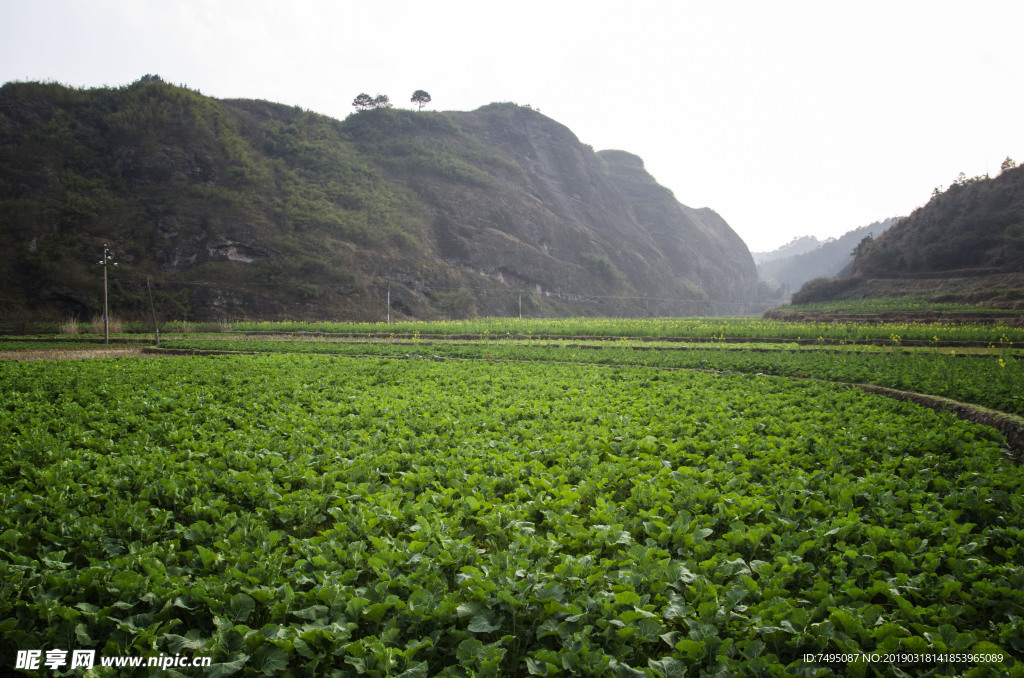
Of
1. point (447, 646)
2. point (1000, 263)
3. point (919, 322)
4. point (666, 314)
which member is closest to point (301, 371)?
point (447, 646)

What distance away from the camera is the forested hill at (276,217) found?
1948 inches

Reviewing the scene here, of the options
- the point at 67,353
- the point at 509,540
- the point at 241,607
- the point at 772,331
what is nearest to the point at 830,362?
the point at 509,540

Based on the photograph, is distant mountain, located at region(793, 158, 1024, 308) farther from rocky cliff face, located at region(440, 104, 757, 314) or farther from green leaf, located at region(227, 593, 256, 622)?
green leaf, located at region(227, 593, 256, 622)

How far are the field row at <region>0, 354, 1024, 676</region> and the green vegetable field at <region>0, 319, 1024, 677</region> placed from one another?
30mm

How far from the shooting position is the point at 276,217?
64.2 metres

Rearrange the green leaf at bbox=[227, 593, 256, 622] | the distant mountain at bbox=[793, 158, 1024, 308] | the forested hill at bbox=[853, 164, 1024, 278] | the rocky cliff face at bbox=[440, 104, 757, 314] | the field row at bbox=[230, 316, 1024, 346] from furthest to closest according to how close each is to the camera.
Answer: the rocky cliff face at bbox=[440, 104, 757, 314]
the forested hill at bbox=[853, 164, 1024, 278]
the distant mountain at bbox=[793, 158, 1024, 308]
the field row at bbox=[230, 316, 1024, 346]
the green leaf at bbox=[227, 593, 256, 622]

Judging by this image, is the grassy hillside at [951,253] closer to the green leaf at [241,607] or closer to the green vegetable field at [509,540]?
the green vegetable field at [509,540]

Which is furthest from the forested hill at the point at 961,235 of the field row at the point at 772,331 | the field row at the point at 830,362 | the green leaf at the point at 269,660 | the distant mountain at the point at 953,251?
the green leaf at the point at 269,660

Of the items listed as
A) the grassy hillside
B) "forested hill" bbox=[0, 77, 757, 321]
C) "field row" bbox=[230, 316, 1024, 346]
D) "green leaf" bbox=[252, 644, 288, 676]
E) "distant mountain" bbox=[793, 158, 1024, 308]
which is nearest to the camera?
"green leaf" bbox=[252, 644, 288, 676]

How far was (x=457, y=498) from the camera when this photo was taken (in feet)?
19.1

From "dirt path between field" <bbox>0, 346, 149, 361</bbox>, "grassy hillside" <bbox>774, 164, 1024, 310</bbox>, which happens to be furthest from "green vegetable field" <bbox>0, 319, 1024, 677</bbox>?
"grassy hillside" <bbox>774, 164, 1024, 310</bbox>

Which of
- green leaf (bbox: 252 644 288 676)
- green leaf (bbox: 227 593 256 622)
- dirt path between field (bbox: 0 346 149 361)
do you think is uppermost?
dirt path between field (bbox: 0 346 149 361)

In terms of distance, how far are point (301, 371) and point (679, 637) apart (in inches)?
586

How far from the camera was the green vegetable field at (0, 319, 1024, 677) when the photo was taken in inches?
124
